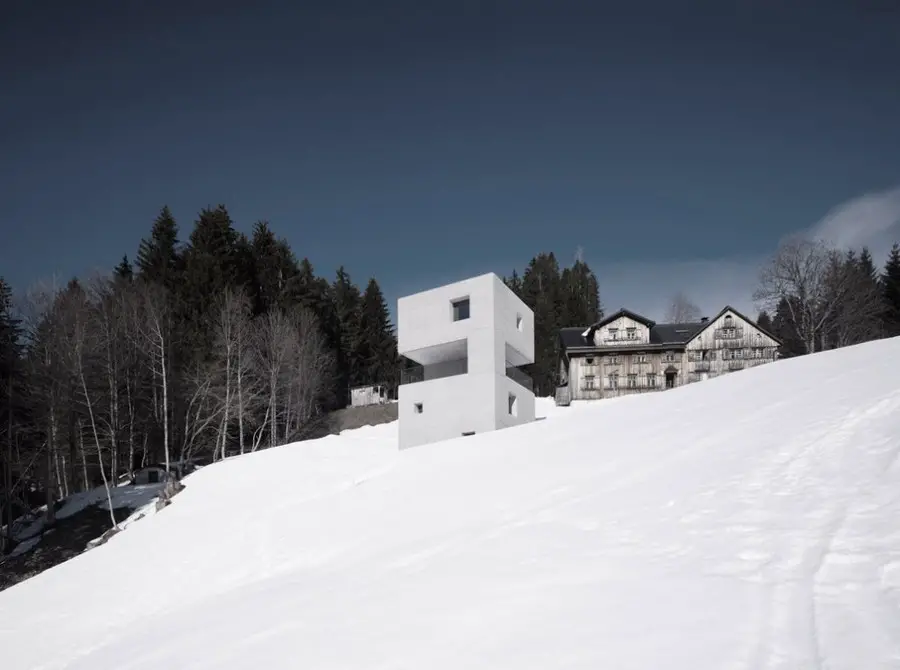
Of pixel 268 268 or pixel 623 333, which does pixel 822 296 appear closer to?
pixel 623 333

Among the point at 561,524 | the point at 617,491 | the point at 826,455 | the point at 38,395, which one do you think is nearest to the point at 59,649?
the point at 561,524

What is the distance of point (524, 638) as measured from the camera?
6117 millimetres

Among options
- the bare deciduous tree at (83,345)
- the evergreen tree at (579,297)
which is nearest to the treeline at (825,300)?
the evergreen tree at (579,297)

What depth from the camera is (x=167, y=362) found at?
34.4m

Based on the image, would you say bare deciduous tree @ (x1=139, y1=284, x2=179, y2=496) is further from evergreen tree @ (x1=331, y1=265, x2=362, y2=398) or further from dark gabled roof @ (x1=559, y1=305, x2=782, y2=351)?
dark gabled roof @ (x1=559, y1=305, x2=782, y2=351)

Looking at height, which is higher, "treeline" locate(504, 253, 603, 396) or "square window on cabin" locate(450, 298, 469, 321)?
"treeline" locate(504, 253, 603, 396)

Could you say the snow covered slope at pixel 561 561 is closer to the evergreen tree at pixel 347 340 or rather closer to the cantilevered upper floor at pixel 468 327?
the cantilevered upper floor at pixel 468 327

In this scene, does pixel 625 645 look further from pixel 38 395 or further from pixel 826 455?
pixel 38 395

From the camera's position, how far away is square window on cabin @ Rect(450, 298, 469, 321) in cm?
2800

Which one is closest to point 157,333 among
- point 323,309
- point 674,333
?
point 323,309

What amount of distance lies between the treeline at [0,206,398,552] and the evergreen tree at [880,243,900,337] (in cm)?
3817

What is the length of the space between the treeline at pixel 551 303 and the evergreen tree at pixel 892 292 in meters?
23.9

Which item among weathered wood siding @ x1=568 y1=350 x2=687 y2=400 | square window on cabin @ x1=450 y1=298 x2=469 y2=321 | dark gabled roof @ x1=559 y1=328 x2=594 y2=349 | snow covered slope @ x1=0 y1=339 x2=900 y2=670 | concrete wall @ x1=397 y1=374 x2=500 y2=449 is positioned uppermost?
dark gabled roof @ x1=559 y1=328 x2=594 y2=349

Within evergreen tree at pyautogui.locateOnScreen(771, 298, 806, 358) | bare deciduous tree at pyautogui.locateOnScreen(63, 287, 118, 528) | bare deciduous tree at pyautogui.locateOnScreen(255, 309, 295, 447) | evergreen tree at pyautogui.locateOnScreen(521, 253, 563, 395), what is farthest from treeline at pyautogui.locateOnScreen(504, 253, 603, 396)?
bare deciduous tree at pyautogui.locateOnScreen(63, 287, 118, 528)
